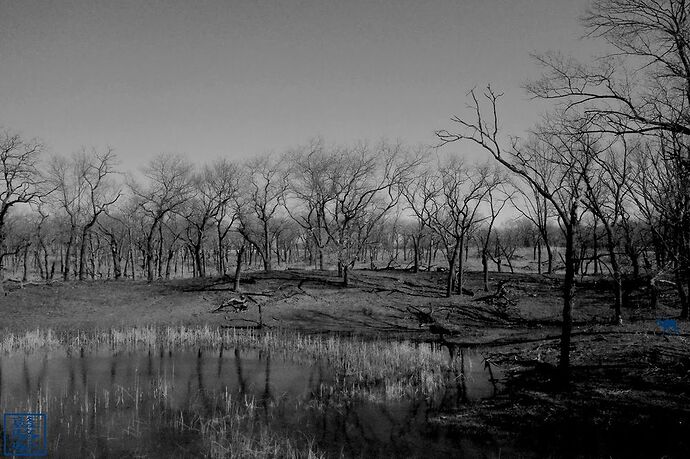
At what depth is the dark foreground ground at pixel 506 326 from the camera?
1058cm

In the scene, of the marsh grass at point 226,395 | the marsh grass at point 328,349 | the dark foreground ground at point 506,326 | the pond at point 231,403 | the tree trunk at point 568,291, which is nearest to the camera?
the pond at point 231,403

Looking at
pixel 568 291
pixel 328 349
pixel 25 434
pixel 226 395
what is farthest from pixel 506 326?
pixel 25 434

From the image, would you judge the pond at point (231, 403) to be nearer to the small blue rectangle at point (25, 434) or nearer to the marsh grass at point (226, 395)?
the marsh grass at point (226, 395)

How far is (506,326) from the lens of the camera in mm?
25703

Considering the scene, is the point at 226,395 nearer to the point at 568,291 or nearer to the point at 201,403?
the point at 201,403

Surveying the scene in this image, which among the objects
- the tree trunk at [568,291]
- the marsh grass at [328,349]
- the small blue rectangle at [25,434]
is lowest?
the marsh grass at [328,349]

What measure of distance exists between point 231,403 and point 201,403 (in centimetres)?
86

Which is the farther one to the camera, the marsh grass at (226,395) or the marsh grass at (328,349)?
the marsh grass at (328,349)

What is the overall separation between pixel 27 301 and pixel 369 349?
24585 mm

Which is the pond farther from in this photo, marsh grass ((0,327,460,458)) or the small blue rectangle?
the small blue rectangle

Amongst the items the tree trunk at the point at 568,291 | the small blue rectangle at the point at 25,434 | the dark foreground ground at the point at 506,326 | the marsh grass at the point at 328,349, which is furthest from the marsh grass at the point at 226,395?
the tree trunk at the point at 568,291

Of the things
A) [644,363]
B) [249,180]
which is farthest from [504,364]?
[249,180]

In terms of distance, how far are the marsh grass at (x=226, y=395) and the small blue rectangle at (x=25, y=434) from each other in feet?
1.14

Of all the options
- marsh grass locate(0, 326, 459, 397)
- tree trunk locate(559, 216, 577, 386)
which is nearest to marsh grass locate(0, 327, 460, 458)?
marsh grass locate(0, 326, 459, 397)
